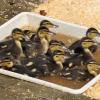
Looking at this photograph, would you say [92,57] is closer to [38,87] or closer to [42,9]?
[38,87]

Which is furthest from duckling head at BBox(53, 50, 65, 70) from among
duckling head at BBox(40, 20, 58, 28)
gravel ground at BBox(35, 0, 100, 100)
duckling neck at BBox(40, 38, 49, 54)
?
gravel ground at BBox(35, 0, 100, 100)

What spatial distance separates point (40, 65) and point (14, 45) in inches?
13.9

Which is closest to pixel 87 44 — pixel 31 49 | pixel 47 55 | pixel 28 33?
pixel 47 55

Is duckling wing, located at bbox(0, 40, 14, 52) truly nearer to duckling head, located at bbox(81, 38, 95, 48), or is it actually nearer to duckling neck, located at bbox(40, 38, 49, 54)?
duckling neck, located at bbox(40, 38, 49, 54)

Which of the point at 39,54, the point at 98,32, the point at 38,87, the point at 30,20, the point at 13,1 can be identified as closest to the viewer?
the point at 38,87

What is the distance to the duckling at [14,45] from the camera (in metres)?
4.16

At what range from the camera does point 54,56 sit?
158 inches

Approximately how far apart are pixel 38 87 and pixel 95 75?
0.43 metres

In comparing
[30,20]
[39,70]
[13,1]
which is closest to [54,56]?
[39,70]

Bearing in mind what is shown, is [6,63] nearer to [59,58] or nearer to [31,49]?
[31,49]

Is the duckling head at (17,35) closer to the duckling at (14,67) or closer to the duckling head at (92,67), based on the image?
the duckling at (14,67)

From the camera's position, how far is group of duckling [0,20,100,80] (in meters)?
3.96

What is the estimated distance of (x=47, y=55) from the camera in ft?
13.5

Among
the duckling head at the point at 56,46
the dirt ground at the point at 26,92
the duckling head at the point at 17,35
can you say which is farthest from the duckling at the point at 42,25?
the dirt ground at the point at 26,92
